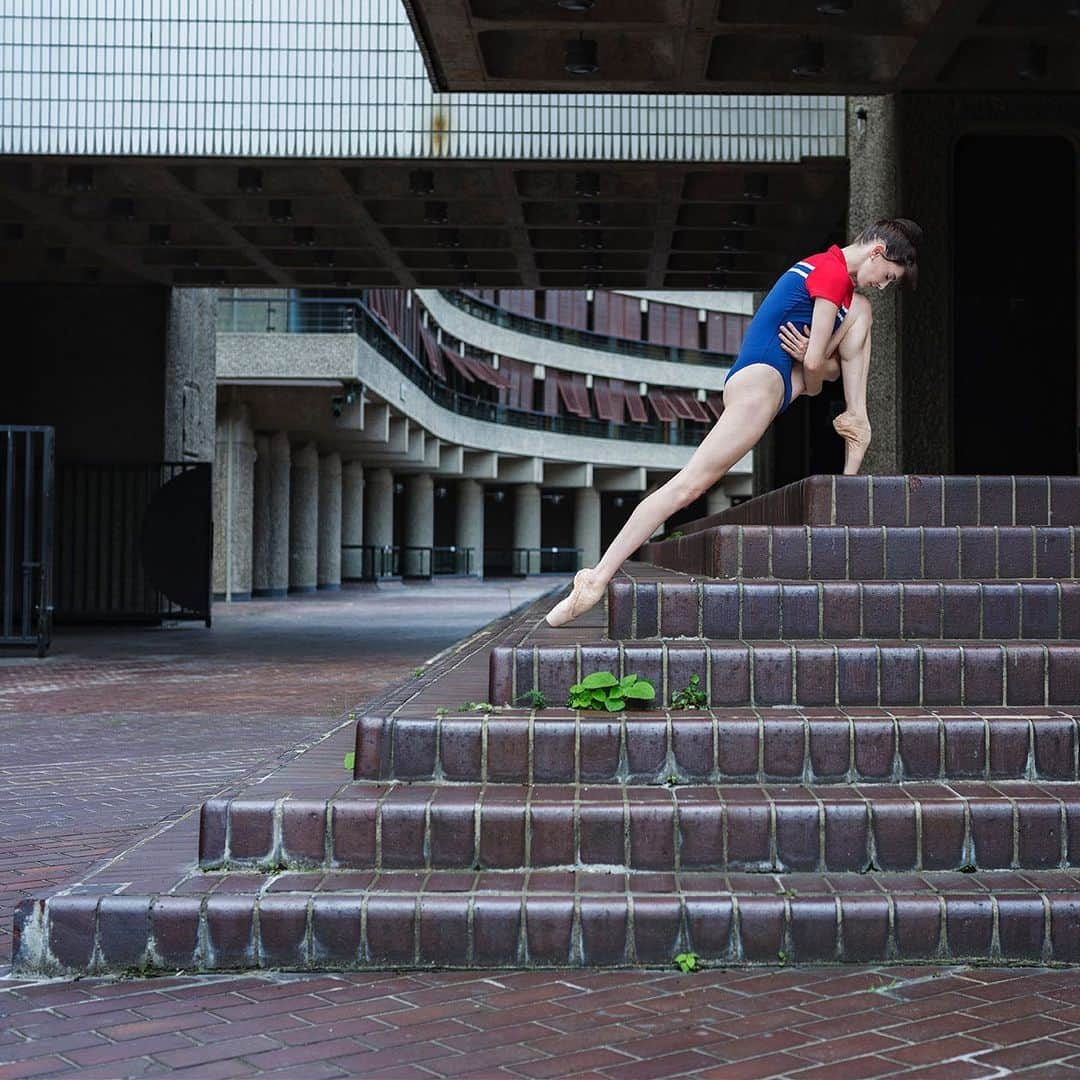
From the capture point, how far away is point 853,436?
248 inches

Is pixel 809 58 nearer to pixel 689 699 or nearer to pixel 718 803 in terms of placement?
pixel 689 699

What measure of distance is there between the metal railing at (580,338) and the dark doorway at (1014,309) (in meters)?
36.6

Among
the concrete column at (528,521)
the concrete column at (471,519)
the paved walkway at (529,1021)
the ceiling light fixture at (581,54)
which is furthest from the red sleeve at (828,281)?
the concrete column at (528,521)

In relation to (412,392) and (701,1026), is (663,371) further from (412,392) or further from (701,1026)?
(701,1026)

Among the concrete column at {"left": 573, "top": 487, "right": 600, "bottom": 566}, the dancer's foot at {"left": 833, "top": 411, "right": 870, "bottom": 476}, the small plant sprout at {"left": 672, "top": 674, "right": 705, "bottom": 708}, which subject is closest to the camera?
the small plant sprout at {"left": 672, "top": 674, "right": 705, "bottom": 708}

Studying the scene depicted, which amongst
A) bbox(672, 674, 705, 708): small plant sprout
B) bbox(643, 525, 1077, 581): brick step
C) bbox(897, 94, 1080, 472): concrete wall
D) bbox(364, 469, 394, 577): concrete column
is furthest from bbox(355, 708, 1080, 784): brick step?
bbox(364, 469, 394, 577): concrete column

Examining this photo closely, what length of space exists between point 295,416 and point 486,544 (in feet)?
109

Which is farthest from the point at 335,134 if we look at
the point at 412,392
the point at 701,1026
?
the point at 412,392

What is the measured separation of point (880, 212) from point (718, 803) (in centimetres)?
874

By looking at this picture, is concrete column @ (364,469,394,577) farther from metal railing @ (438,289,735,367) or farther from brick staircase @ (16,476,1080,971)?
brick staircase @ (16,476,1080,971)

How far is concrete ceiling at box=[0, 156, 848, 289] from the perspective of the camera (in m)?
13.4

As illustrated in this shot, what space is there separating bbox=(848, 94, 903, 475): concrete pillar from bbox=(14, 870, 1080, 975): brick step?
316 inches

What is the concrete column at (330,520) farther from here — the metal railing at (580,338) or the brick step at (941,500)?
the brick step at (941,500)

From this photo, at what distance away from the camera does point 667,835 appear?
4180mm
